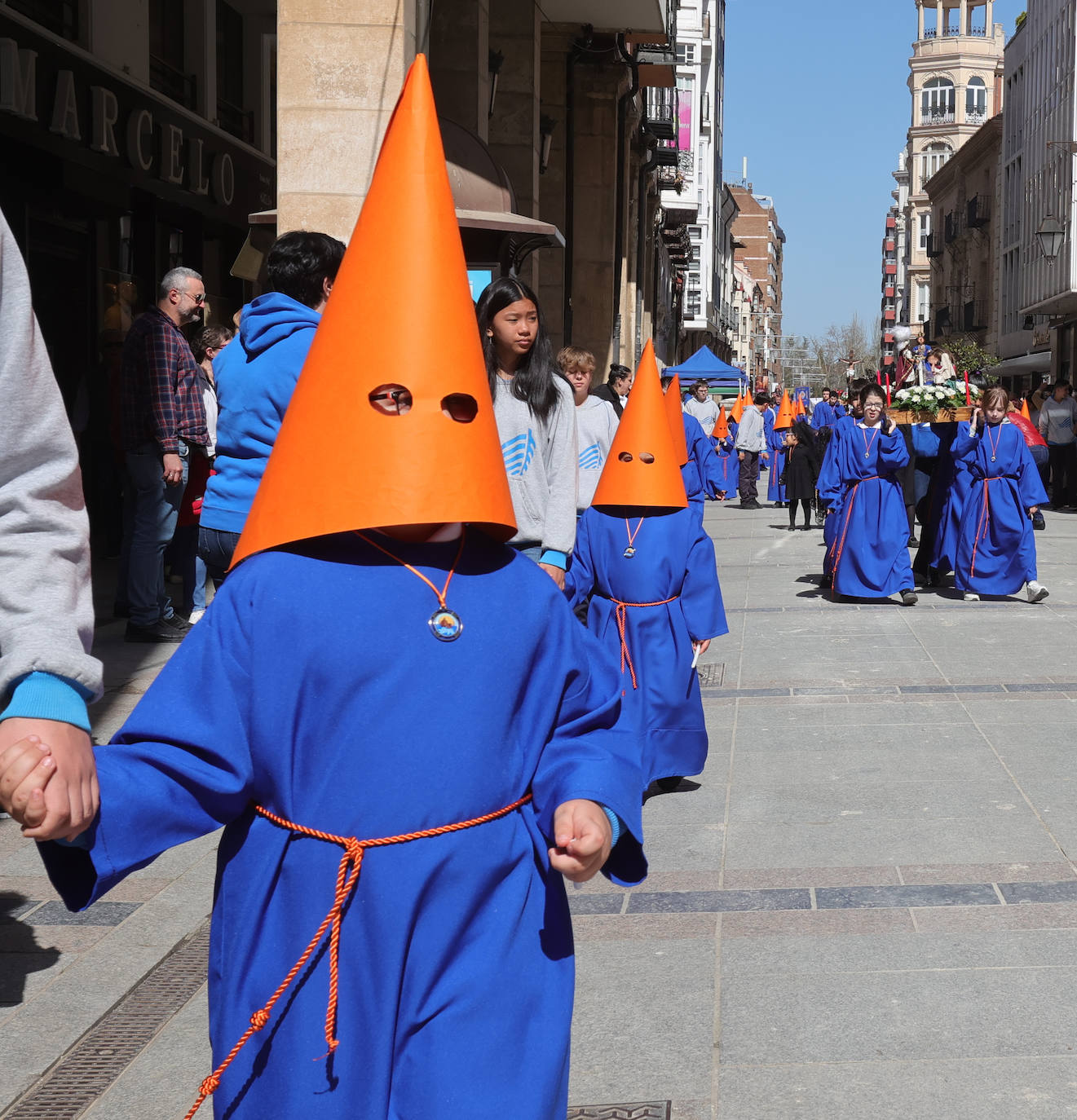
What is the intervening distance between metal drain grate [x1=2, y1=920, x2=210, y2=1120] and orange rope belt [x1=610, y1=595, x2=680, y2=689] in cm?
231

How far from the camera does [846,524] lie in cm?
1279

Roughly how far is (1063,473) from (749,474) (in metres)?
5.03

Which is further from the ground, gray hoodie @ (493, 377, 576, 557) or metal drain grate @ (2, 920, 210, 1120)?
gray hoodie @ (493, 377, 576, 557)

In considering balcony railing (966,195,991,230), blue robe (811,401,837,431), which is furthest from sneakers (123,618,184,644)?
balcony railing (966,195,991,230)

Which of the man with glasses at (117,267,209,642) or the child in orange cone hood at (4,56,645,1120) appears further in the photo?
the man with glasses at (117,267,209,642)

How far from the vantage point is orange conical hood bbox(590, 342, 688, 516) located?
5.93 metres

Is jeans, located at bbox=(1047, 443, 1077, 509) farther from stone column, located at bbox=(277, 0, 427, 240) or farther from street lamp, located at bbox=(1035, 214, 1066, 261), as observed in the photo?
stone column, located at bbox=(277, 0, 427, 240)

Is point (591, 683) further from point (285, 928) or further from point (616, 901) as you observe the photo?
point (616, 901)

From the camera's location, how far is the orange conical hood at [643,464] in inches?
233

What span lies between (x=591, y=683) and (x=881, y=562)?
10534mm

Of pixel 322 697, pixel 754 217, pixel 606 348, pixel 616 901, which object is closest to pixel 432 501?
pixel 322 697

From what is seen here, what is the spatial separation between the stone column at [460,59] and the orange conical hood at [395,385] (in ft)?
30.7

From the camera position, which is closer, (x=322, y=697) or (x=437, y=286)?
(x=322, y=697)

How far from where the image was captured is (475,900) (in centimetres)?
221
